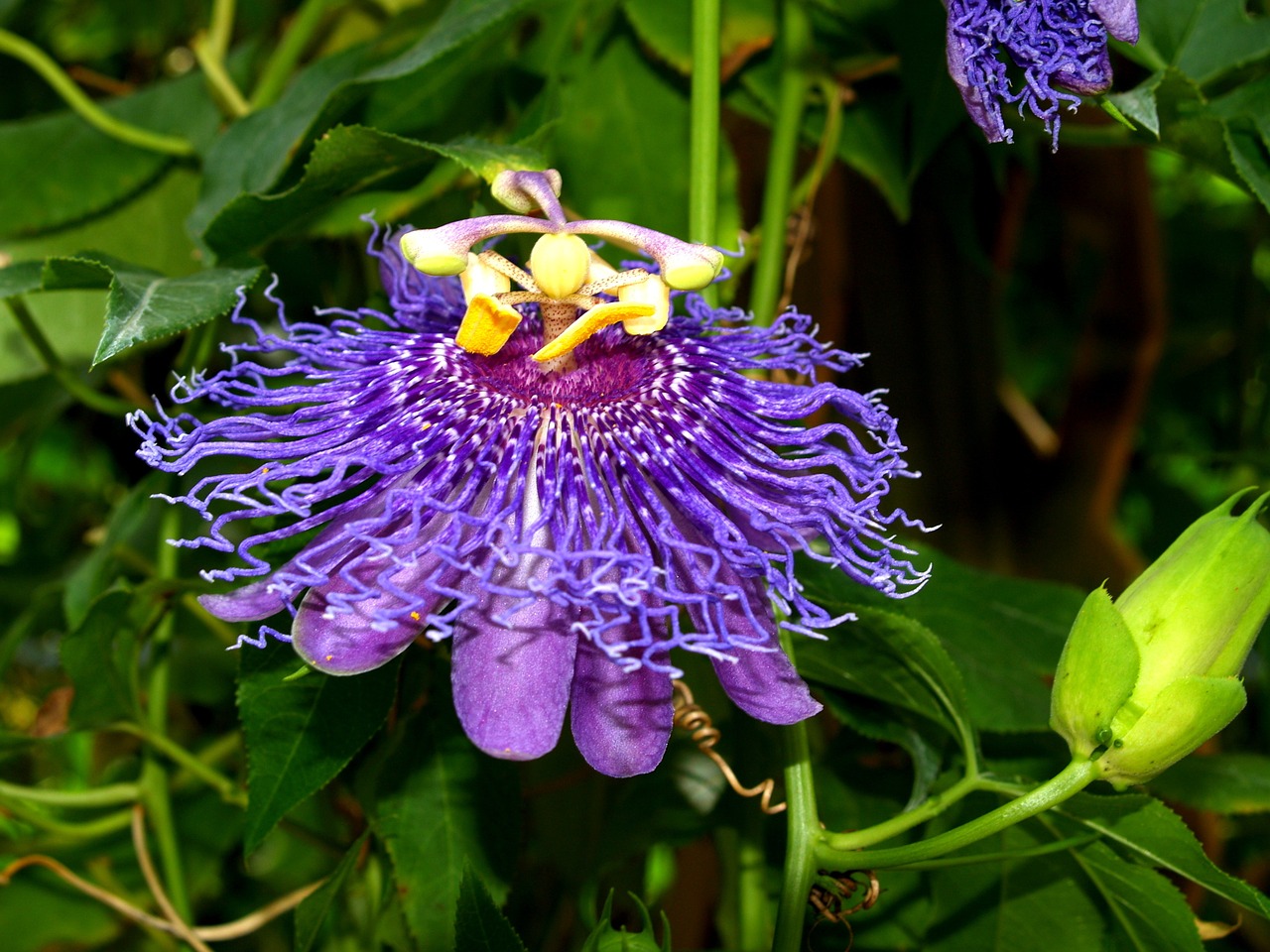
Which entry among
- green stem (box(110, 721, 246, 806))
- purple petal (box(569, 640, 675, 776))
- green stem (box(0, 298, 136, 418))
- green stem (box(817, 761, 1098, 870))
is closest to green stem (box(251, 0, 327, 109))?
green stem (box(0, 298, 136, 418))

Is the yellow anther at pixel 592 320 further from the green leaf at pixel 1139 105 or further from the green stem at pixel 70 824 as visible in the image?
the green stem at pixel 70 824

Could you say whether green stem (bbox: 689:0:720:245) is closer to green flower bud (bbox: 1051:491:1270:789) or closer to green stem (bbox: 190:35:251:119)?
green flower bud (bbox: 1051:491:1270:789)

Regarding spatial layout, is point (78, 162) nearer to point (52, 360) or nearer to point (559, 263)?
point (52, 360)

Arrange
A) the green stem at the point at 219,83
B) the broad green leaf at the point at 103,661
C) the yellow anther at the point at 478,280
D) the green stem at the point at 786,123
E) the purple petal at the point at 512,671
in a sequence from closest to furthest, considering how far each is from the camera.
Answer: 1. the purple petal at the point at 512,671
2. the yellow anther at the point at 478,280
3. the broad green leaf at the point at 103,661
4. the green stem at the point at 786,123
5. the green stem at the point at 219,83

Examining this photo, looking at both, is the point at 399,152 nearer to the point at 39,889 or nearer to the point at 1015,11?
the point at 1015,11

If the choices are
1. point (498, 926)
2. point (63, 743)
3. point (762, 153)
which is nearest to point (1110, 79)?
point (498, 926)

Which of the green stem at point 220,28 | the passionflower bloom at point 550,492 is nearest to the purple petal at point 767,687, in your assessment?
the passionflower bloom at point 550,492
